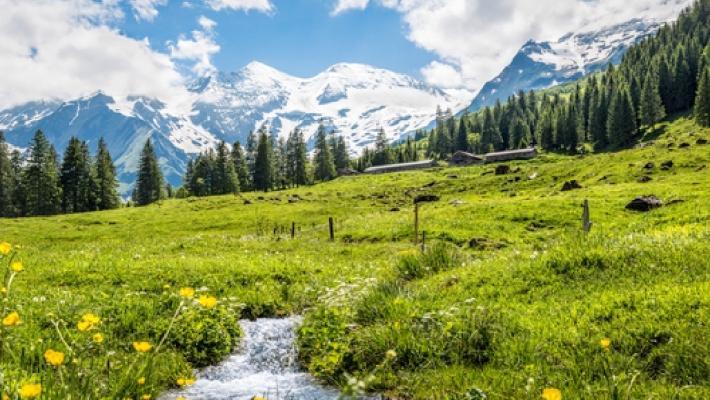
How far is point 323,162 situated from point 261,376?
458ft

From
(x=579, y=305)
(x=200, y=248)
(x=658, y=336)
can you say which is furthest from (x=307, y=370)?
(x=200, y=248)

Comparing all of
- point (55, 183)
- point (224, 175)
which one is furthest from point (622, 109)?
point (55, 183)

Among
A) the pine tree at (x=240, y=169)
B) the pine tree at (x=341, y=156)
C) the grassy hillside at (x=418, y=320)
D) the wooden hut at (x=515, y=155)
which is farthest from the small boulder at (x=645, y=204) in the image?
the pine tree at (x=341, y=156)

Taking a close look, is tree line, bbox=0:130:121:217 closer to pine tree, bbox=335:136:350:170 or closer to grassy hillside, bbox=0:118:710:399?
pine tree, bbox=335:136:350:170

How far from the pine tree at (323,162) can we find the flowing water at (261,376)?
5374 inches

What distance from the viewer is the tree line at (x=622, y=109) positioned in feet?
411

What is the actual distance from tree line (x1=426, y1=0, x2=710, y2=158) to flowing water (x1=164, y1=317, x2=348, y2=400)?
118437 mm

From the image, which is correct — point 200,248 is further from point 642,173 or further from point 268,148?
point 268,148

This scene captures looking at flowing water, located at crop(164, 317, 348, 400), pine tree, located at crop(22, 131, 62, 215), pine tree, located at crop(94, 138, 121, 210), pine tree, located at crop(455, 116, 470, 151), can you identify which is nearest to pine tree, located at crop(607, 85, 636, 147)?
pine tree, located at crop(455, 116, 470, 151)

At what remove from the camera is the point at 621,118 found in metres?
124

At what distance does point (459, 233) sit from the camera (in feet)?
103

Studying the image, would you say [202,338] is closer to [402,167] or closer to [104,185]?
[104,185]

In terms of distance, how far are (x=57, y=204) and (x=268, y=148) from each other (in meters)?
52.5

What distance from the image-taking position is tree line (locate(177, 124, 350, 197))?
12450cm
